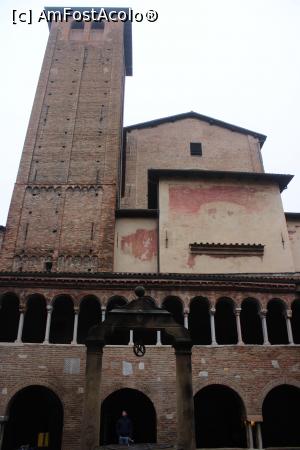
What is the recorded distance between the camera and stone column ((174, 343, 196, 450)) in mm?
8398

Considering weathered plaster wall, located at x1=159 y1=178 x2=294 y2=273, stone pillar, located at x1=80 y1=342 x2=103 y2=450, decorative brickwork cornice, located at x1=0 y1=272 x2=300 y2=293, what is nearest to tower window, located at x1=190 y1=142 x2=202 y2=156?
weathered plaster wall, located at x1=159 y1=178 x2=294 y2=273

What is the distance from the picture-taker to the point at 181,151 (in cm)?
2542

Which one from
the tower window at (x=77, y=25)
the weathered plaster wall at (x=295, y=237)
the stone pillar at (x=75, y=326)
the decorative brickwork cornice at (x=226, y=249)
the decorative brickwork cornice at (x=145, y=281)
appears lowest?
the stone pillar at (x=75, y=326)

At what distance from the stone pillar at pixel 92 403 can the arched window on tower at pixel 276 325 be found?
26.9ft

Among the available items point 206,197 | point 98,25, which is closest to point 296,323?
point 206,197

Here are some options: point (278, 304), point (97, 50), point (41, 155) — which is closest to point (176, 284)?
point (278, 304)

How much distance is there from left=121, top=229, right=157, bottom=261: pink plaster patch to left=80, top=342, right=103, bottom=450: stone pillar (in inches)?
398

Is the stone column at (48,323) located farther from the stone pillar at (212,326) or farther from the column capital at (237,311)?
the column capital at (237,311)

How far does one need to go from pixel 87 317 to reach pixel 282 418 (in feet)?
25.6

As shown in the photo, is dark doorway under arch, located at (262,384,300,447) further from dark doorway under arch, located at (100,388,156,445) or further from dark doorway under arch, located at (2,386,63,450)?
dark doorway under arch, located at (2,386,63,450)

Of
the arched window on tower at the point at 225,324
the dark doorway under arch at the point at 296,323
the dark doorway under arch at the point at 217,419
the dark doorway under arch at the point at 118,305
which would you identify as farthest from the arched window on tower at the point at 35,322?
the dark doorway under arch at the point at 296,323

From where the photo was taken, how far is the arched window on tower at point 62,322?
14.7m

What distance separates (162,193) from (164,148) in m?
6.24

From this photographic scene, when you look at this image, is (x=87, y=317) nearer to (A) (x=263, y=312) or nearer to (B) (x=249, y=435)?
(A) (x=263, y=312)
